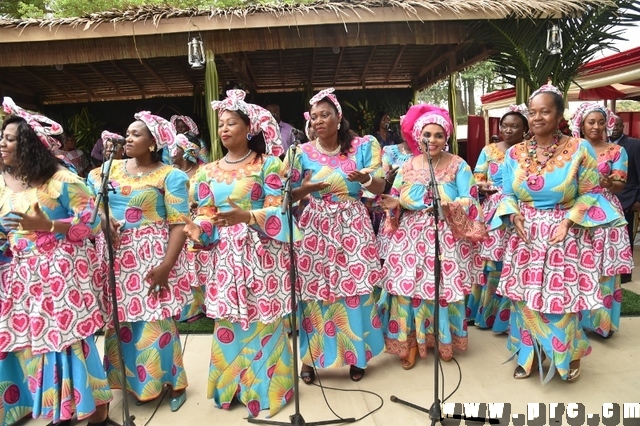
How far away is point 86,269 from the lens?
2918 millimetres

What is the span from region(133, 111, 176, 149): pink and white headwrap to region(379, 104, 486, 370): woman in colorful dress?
1.66m

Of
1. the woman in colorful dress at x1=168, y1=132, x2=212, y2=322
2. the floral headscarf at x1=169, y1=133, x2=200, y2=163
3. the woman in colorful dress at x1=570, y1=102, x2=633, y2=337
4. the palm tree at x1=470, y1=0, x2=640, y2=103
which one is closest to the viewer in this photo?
the woman in colorful dress at x1=570, y1=102, x2=633, y2=337

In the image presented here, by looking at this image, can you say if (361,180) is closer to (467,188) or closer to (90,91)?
(467,188)

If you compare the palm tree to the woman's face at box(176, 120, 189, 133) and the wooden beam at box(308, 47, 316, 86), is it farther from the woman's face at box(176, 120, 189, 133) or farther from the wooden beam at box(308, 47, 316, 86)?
the woman's face at box(176, 120, 189, 133)

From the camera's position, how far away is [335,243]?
138 inches

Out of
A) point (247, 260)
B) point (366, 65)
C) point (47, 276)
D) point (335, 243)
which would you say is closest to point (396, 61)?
point (366, 65)

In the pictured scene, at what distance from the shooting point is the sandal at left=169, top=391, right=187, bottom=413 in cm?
331

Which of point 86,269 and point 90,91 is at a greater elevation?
point 90,91

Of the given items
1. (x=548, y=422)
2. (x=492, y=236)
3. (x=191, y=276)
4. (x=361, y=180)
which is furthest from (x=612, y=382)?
(x=191, y=276)

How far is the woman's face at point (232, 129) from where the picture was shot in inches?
118

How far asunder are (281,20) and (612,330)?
4.65 meters

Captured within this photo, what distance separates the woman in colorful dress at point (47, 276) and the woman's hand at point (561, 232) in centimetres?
292

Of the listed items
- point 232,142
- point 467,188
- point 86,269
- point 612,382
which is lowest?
point 612,382

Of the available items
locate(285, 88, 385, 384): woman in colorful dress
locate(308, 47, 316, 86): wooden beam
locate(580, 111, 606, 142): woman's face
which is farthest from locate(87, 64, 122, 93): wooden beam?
locate(580, 111, 606, 142): woman's face
